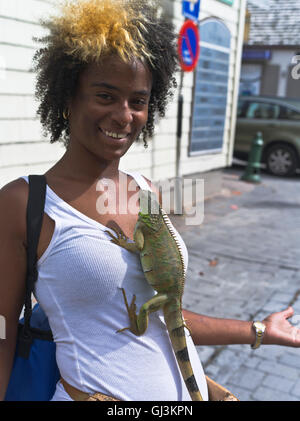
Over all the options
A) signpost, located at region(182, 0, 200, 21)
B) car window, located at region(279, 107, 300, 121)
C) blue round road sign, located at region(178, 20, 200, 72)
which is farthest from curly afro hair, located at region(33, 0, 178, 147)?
car window, located at region(279, 107, 300, 121)

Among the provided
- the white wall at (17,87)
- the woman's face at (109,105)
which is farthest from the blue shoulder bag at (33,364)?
the white wall at (17,87)

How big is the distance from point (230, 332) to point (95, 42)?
1184 mm

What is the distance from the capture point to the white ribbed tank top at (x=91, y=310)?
1374 mm

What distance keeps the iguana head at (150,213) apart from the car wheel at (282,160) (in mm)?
11850

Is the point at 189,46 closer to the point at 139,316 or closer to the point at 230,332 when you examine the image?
the point at 230,332

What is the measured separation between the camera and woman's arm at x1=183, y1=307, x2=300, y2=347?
175cm

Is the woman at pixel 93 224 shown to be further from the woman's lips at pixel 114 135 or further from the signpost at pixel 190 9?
the signpost at pixel 190 9

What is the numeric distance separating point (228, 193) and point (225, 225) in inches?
105

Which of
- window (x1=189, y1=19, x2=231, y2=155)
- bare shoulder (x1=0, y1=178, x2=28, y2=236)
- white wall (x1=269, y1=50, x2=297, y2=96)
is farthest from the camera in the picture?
white wall (x1=269, y1=50, x2=297, y2=96)

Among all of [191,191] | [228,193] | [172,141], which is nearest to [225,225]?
[191,191]

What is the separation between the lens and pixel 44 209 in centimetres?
139

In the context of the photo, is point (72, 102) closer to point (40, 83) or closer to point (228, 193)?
point (40, 83)

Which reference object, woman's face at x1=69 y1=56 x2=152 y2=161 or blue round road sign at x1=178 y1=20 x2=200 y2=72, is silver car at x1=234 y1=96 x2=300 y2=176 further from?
woman's face at x1=69 y1=56 x2=152 y2=161

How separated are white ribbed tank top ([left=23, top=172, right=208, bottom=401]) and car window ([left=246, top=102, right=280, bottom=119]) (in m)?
12.6
